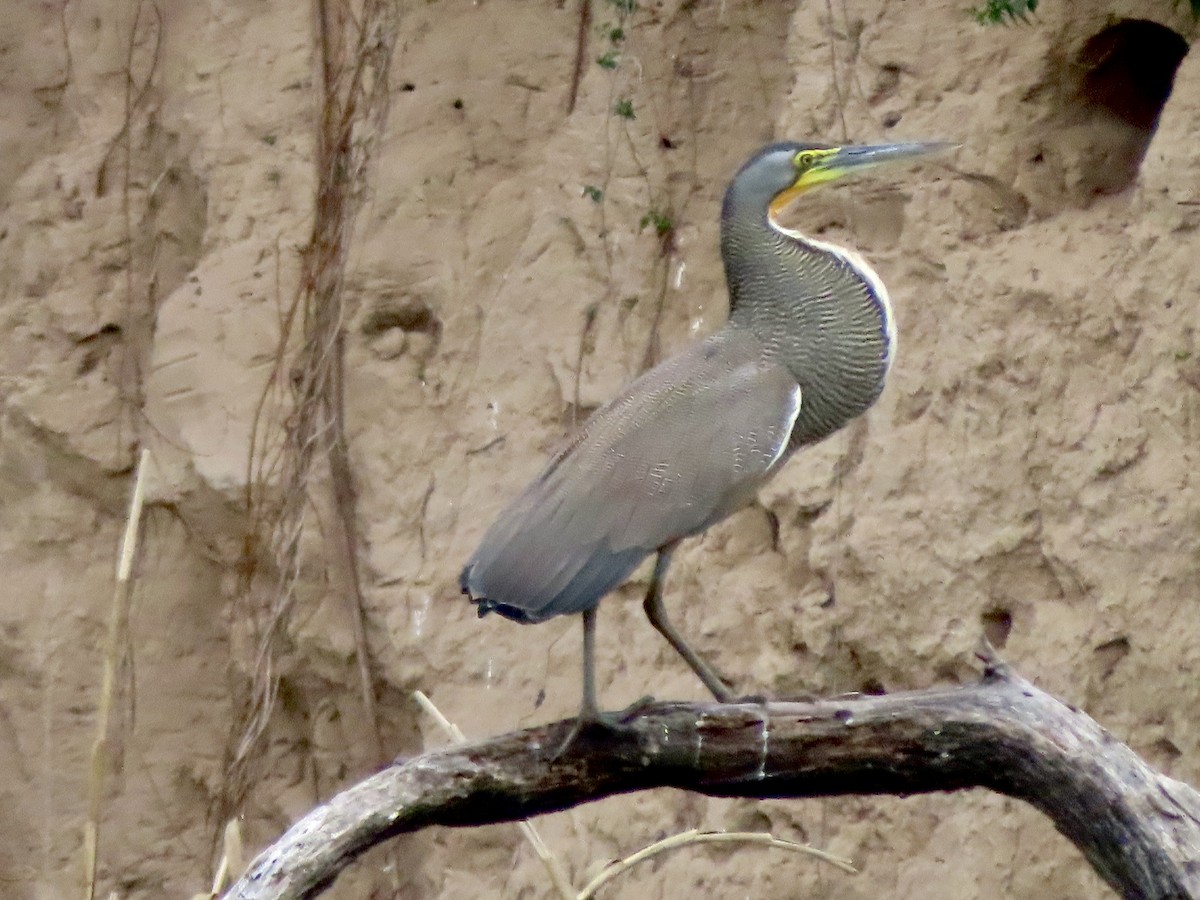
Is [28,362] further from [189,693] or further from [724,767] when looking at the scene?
[724,767]

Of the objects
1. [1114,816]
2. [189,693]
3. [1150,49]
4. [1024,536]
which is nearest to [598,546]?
[1114,816]

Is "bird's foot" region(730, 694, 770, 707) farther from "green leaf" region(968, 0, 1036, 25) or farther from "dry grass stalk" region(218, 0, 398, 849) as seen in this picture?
"dry grass stalk" region(218, 0, 398, 849)

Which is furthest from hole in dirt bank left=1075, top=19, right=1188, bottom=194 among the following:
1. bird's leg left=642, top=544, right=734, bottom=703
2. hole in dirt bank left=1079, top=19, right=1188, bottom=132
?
bird's leg left=642, top=544, right=734, bottom=703

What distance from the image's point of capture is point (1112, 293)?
3.71 m

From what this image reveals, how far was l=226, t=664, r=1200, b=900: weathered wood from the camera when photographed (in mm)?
2281

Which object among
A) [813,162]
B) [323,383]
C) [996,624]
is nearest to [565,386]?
[323,383]

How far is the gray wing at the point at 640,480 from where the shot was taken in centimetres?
261

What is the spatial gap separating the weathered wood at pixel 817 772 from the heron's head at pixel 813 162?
0.98 meters

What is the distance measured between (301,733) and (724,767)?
7.30 feet

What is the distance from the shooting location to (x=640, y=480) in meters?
2.77

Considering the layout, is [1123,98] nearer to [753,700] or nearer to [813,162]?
[813,162]

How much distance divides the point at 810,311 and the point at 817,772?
0.86m

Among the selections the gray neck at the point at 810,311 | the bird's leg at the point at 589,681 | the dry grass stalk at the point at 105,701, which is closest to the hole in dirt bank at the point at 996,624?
the gray neck at the point at 810,311

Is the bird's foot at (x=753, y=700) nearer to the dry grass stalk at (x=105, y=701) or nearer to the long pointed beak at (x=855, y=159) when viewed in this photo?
the long pointed beak at (x=855, y=159)
